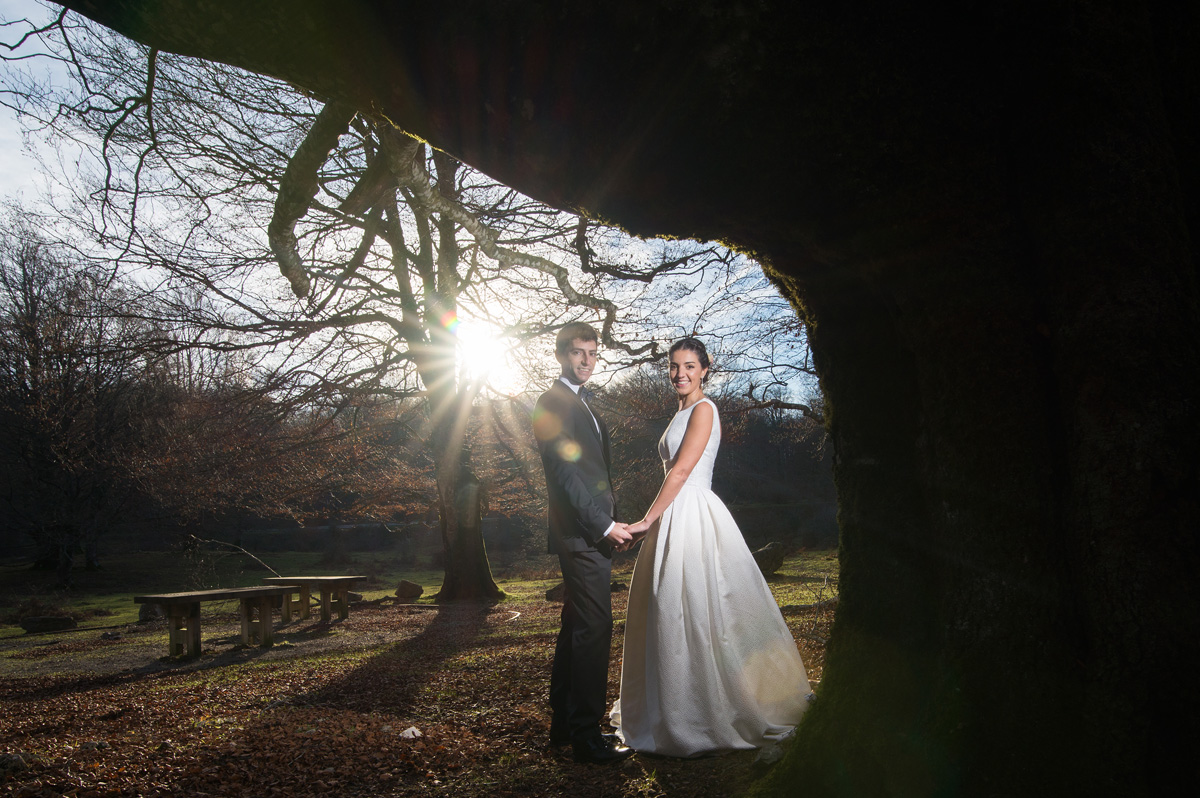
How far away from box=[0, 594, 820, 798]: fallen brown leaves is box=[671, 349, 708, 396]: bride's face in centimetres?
189

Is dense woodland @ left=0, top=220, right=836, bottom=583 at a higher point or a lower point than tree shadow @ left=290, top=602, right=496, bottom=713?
higher

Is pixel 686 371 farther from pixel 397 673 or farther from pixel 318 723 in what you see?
pixel 397 673

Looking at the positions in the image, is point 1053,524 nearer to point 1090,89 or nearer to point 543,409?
point 1090,89

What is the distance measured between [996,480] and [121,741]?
4799 mm

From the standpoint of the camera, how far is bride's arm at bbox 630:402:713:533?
12.1ft

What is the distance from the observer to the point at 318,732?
13.2ft

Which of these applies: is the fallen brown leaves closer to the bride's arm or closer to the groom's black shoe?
the groom's black shoe

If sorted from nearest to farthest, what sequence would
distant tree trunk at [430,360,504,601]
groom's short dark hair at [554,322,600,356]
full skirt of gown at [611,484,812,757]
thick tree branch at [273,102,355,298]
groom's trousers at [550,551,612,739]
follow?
full skirt of gown at [611,484,812,757], groom's trousers at [550,551,612,739], groom's short dark hair at [554,322,600,356], thick tree branch at [273,102,355,298], distant tree trunk at [430,360,504,601]

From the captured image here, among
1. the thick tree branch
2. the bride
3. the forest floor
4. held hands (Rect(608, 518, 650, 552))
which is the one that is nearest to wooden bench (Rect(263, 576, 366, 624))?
the forest floor

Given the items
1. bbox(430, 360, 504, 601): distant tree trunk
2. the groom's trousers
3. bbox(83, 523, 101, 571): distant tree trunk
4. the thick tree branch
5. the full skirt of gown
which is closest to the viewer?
the full skirt of gown

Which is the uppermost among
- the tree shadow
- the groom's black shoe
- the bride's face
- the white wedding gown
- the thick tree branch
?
the thick tree branch

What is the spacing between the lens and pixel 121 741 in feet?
13.3

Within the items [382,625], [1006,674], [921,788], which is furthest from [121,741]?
[382,625]

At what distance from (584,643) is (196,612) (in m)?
6.44
